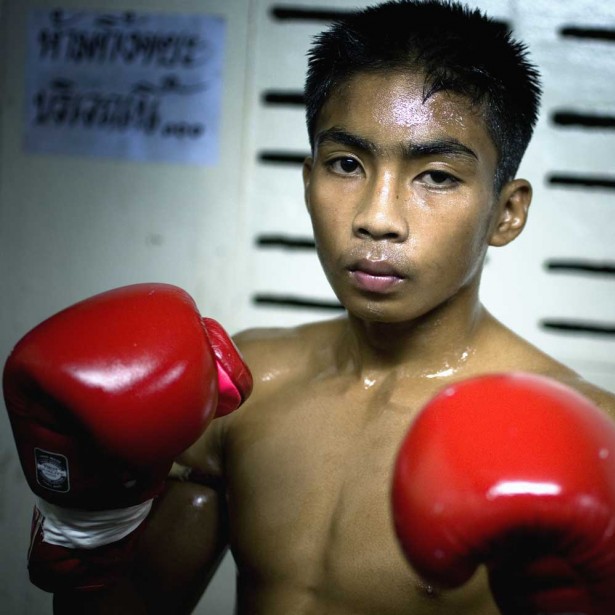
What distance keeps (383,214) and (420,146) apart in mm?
116

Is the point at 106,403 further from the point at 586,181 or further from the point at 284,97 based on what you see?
the point at 586,181

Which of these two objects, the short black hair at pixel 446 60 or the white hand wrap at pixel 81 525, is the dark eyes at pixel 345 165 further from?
the white hand wrap at pixel 81 525

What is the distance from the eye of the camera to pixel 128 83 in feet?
7.45

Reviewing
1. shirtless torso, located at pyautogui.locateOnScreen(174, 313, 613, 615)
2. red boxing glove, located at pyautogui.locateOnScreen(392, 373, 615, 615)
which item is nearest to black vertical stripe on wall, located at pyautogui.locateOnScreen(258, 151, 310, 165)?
shirtless torso, located at pyautogui.locateOnScreen(174, 313, 613, 615)

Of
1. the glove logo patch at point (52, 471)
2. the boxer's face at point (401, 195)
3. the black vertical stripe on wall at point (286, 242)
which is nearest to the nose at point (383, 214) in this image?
the boxer's face at point (401, 195)

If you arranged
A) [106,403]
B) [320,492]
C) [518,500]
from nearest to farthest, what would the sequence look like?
[518,500] → [106,403] → [320,492]

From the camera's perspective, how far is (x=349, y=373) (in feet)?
4.51

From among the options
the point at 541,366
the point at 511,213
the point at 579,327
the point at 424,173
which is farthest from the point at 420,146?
the point at 579,327

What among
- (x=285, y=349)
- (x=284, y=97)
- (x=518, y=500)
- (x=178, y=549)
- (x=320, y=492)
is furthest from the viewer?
(x=284, y=97)

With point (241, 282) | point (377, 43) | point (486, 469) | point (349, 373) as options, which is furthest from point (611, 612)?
point (241, 282)

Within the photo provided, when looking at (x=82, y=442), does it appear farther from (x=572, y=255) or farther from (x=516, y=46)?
(x=572, y=255)

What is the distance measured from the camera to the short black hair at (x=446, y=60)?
1.18 meters

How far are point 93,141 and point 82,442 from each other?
149cm

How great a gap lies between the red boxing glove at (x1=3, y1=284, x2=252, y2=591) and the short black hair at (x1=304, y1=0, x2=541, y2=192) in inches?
18.7
